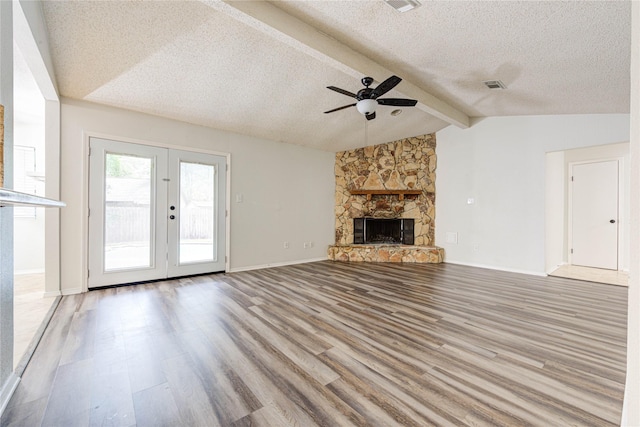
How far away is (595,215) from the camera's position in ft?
17.5

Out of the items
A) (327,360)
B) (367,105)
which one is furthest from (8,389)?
(367,105)

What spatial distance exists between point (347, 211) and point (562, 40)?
4540 mm

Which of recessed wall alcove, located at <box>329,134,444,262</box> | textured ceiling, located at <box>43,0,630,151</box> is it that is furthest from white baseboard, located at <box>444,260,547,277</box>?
textured ceiling, located at <box>43,0,630,151</box>

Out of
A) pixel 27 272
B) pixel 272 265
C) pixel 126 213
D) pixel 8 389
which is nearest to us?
pixel 8 389

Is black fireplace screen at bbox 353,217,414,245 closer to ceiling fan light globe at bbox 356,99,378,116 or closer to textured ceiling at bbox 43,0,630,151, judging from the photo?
textured ceiling at bbox 43,0,630,151

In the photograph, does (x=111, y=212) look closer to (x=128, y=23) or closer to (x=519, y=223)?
(x=128, y=23)

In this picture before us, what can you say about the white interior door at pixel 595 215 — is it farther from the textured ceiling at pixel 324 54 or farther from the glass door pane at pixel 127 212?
the glass door pane at pixel 127 212

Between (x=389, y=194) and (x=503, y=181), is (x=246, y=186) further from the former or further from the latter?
(x=503, y=181)

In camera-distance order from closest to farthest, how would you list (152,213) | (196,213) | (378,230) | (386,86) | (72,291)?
(386,86) → (72,291) → (152,213) → (196,213) → (378,230)

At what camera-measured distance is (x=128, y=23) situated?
2.56 m

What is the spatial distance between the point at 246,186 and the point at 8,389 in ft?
12.4

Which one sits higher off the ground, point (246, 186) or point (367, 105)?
point (367, 105)

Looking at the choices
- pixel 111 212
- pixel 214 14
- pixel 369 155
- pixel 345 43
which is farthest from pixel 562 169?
pixel 111 212

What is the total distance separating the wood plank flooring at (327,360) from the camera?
145 cm
